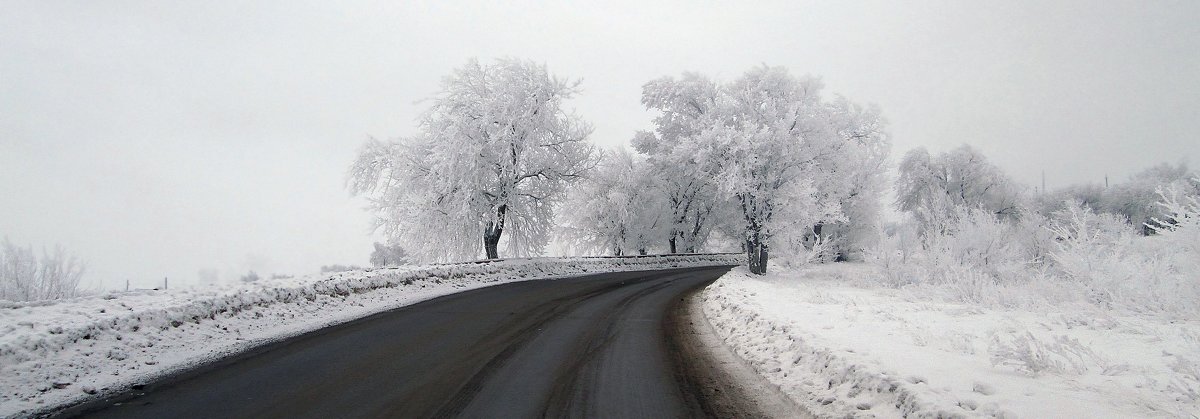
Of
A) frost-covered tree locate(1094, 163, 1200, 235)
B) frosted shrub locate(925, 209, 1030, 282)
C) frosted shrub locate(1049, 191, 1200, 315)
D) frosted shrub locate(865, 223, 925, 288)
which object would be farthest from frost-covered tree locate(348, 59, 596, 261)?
frost-covered tree locate(1094, 163, 1200, 235)

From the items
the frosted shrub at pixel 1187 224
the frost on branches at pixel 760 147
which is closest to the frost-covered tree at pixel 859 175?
the frost on branches at pixel 760 147

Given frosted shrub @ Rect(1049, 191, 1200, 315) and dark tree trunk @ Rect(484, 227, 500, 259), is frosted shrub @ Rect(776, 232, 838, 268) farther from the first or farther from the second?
dark tree trunk @ Rect(484, 227, 500, 259)

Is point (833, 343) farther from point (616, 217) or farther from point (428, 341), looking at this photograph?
→ point (616, 217)

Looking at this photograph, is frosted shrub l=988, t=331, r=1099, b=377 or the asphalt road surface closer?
the asphalt road surface

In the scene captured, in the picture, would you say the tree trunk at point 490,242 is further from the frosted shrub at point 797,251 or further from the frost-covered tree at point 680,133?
the frosted shrub at point 797,251

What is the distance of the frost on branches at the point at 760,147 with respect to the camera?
23.5m

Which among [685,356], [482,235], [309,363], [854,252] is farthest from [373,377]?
[854,252]

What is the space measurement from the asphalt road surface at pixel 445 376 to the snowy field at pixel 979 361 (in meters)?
1.27

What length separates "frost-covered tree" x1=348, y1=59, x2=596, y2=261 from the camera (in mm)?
25266

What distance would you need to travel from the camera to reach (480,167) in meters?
25.4

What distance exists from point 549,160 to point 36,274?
19.0 meters

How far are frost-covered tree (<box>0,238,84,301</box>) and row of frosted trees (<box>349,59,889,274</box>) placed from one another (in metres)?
13.6

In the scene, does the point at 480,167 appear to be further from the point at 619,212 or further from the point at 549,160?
the point at 619,212

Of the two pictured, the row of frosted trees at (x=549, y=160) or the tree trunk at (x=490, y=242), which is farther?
the tree trunk at (x=490, y=242)
